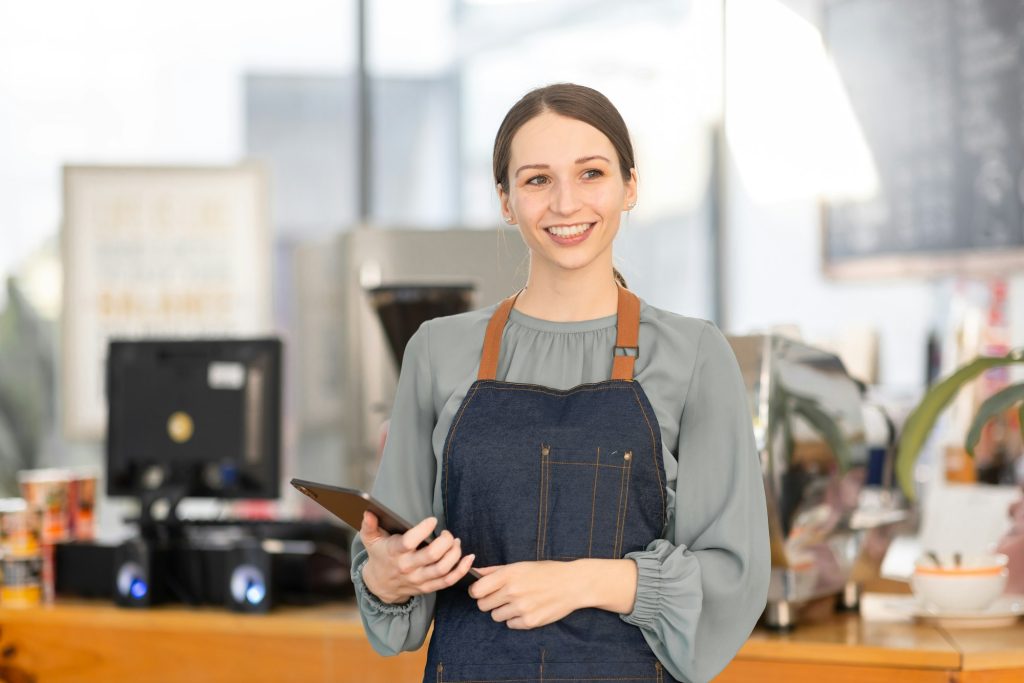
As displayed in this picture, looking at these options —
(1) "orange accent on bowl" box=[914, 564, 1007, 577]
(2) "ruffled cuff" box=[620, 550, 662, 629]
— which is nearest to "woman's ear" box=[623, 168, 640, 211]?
(2) "ruffled cuff" box=[620, 550, 662, 629]

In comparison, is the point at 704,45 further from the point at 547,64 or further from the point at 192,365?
the point at 192,365

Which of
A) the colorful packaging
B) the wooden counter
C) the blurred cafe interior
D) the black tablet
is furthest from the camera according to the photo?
the colorful packaging

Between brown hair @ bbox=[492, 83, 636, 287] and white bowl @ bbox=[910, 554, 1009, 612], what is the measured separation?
1.07 meters

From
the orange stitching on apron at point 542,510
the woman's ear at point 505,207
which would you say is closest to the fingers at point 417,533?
the orange stitching on apron at point 542,510

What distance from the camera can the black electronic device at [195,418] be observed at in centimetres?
258

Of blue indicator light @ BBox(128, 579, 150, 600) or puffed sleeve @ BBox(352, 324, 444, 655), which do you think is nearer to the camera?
puffed sleeve @ BBox(352, 324, 444, 655)

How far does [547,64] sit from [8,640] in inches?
121

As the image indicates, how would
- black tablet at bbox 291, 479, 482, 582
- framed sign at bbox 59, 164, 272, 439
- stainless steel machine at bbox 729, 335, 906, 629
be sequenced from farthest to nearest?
framed sign at bbox 59, 164, 272, 439
stainless steel machine at bbox 729, 335, 906, 629
black tablet at bbox 291, 479, 482, 582

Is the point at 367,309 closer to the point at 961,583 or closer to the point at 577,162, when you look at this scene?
the point at 961,583

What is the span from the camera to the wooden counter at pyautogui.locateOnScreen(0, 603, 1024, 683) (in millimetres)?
1872

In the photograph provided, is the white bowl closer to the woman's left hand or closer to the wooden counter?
the wooden counter

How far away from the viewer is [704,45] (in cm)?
512

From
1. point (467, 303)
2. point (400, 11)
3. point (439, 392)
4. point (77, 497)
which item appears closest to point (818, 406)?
point (467, 303)

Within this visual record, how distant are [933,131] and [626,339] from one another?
2980 mm
